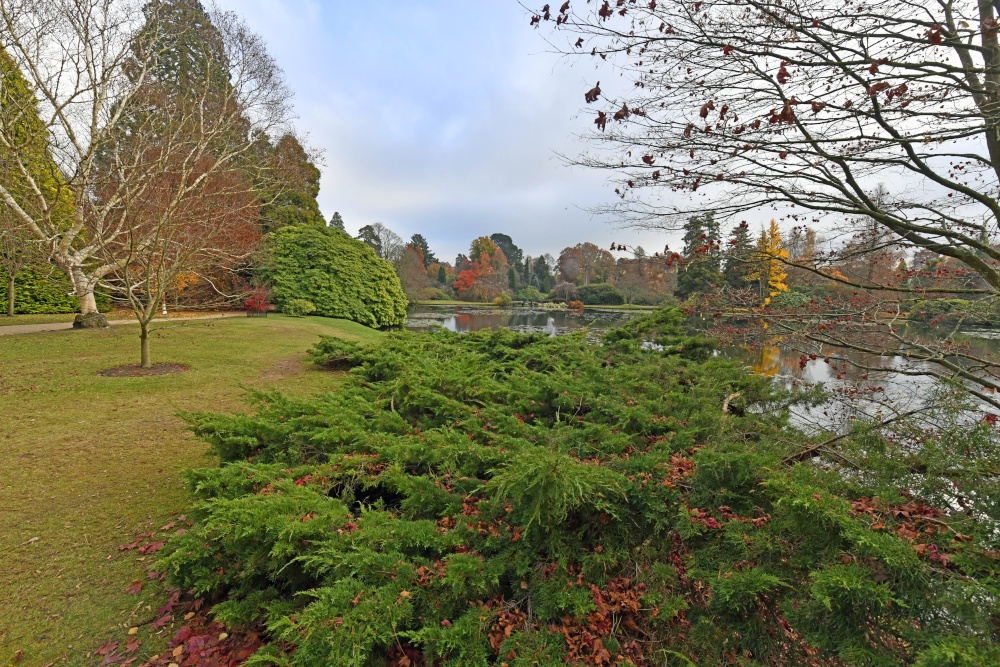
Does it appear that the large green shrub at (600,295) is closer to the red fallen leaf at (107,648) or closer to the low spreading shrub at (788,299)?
the low spreading shrub at (788,299)

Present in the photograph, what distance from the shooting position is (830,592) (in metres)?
1.37

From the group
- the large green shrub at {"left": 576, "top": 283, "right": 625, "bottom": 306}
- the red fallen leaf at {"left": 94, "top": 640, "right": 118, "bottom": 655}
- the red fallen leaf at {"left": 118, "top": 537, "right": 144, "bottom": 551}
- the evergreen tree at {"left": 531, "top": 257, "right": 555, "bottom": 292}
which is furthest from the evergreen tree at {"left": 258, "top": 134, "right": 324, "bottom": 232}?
the evergreen tree at {"left": 531, "top": 257, "right": 555, "bottom": 292}

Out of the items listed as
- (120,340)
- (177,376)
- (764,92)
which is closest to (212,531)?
(764,92)

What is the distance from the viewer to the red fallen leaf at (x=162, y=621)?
7.18ft

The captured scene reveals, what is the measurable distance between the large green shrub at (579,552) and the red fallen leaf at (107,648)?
14.9 inches

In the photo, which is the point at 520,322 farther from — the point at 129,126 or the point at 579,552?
the point at 579,552

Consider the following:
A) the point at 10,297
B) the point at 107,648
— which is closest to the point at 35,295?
the point at 10,297

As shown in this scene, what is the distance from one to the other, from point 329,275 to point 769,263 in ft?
60.7

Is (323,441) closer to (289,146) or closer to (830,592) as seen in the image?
(830,592)

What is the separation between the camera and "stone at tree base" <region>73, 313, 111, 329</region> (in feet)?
36.6

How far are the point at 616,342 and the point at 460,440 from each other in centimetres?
430

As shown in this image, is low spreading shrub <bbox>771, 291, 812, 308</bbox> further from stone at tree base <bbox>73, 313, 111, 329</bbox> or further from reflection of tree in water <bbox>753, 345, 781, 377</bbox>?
stone at tree base <bbox>73, 313, 111, 329</bbox>

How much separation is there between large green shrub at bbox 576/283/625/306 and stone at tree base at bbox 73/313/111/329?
35297 mm

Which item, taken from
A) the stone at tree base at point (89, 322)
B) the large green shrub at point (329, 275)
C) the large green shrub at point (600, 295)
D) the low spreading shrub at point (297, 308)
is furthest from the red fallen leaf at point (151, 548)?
the large green shrub at point (600, 295)
